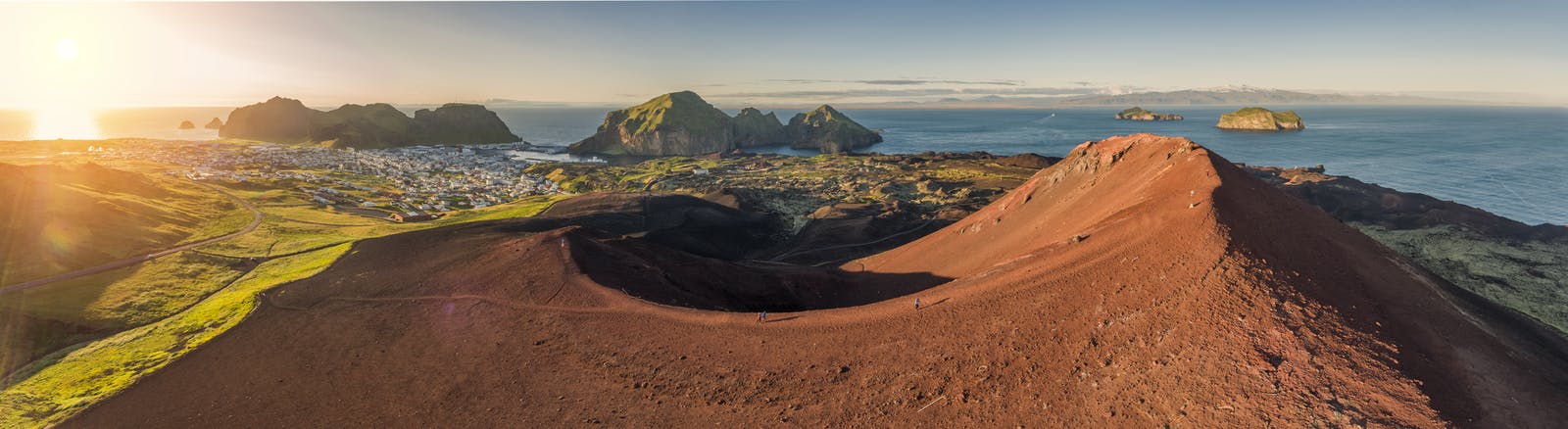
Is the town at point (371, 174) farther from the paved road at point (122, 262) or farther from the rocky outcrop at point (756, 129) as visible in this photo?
the rocky outcrop at point (756, 129)

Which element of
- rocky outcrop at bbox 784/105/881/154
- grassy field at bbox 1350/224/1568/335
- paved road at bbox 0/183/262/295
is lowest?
grassy field at bbox 1350/224/1568/335

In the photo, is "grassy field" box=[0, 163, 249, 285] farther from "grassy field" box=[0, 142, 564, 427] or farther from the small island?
the small island

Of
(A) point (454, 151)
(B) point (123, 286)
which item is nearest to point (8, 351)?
(B) point (123, 286)

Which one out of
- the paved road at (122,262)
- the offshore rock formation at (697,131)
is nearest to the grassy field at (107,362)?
the paved road at (122,262)

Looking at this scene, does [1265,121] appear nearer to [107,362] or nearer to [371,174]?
[107,362]

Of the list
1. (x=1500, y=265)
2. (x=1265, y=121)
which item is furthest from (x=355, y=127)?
(x=1265, y=121)

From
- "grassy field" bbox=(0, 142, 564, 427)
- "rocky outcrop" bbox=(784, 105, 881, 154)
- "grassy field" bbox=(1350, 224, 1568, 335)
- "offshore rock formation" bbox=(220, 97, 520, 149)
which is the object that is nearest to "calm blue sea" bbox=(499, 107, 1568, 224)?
"rocky outcrop" bbox=(784, 105, 881, 154)
